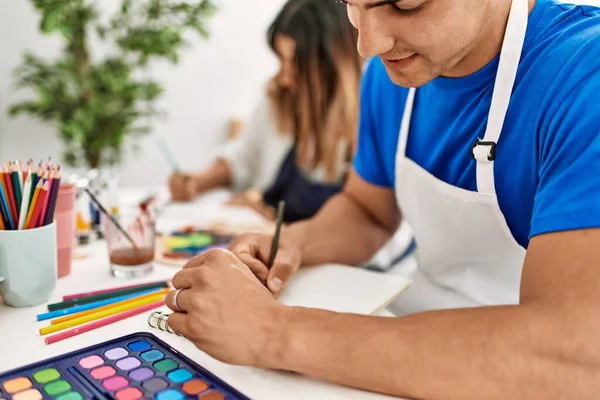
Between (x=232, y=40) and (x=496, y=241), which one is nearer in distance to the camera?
(x=496, y=241)

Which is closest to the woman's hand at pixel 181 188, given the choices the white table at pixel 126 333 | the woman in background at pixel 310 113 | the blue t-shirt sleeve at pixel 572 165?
the woman in background at pixel 310 113

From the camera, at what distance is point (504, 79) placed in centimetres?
79

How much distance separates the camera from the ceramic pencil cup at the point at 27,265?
29.3 inches

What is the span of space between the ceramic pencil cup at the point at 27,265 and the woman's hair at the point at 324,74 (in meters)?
1.03

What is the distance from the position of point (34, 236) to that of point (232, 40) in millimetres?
2047

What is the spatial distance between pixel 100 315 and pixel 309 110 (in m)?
1.12

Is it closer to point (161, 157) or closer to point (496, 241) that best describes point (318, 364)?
point (496, 241)

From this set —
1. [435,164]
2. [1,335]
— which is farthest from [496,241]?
[1,335]

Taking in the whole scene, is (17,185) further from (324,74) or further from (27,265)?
(324,74)

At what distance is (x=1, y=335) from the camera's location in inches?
27.6

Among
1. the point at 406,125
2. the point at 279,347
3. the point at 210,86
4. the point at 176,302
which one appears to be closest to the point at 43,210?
the point at 176,302

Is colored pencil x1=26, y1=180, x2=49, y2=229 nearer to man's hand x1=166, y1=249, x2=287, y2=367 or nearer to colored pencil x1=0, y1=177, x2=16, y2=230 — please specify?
colored pencil x1=0, y1=177, x2=16, y2=230

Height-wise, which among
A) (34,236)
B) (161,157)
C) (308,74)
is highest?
(308,74)

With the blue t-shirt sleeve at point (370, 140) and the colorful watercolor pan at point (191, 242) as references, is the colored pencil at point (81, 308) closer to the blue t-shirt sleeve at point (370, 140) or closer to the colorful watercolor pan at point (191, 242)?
the colorful watercolor pan at point (191, 242)
